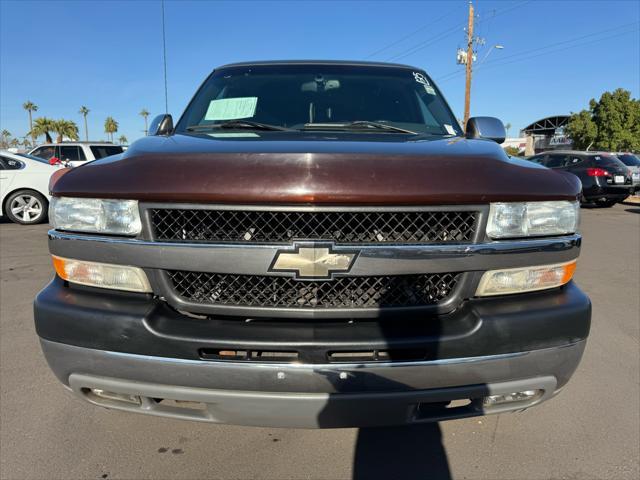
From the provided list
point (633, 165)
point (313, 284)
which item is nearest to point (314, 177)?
point (313, 284)

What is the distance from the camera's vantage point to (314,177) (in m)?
1.57

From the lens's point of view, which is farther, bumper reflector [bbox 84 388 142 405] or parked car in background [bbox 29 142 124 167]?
parked car in background [bbox 29 142 124 167]

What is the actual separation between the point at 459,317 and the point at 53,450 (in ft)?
6.65

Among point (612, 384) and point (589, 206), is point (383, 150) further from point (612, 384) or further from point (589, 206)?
point (589, 206)

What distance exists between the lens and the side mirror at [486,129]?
118 inches

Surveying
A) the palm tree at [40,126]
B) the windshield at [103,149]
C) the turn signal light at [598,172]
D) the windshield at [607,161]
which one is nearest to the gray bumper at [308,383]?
the windshield at [103,149]

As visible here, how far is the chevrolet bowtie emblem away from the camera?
1.59 metres

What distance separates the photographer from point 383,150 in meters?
1.76

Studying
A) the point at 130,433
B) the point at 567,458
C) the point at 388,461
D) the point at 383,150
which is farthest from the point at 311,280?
the point at 567,458

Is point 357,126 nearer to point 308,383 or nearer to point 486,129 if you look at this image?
point 486,129

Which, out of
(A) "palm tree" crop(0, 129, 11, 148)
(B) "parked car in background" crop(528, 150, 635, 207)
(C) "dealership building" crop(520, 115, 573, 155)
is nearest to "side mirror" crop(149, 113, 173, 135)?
(B) "parked car in background" crop(528, 150, 635, 207)

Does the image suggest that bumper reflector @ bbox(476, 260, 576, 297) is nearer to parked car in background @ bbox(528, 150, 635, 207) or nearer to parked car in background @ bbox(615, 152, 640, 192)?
parked car in background @ bbox(528, 150, 635, 207)

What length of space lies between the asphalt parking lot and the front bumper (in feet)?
1.85

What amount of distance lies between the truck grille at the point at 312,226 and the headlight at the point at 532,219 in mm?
88
